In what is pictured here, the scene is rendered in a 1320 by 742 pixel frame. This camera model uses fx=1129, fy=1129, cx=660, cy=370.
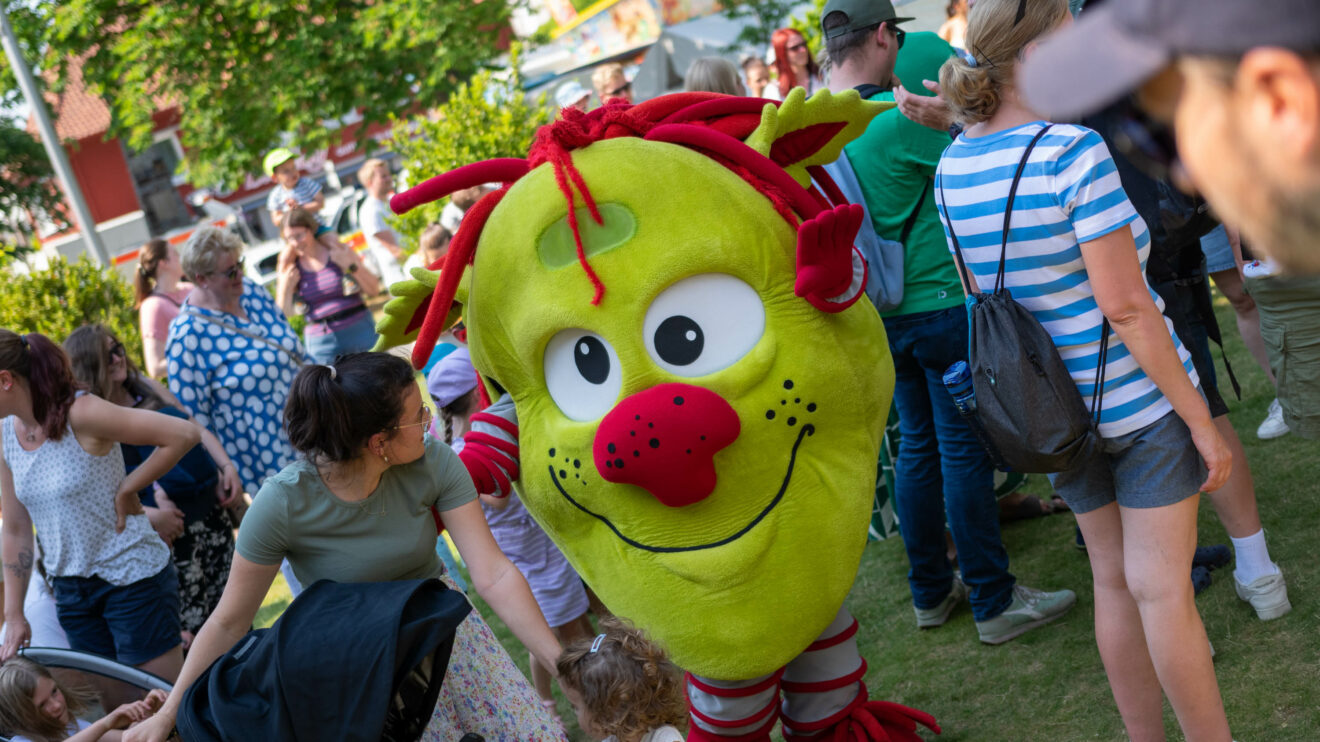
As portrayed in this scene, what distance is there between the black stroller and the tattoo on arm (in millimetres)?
1956

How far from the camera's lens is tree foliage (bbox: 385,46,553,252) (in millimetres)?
9375

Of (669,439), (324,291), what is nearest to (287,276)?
(324,291)

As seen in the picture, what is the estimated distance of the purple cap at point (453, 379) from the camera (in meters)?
3.80

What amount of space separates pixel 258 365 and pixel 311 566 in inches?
99.4

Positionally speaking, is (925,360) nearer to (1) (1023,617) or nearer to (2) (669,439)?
(1) (1023,617)

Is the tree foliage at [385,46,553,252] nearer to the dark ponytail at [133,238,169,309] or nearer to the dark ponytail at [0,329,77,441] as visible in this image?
the dark ponytail at [133,238,169,309]

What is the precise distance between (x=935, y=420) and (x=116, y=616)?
112 inches

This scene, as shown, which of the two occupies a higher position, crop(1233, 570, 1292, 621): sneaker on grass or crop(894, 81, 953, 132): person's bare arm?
crop(894, 81, 953, 132): person's bare arm

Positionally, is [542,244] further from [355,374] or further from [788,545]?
[788,545]

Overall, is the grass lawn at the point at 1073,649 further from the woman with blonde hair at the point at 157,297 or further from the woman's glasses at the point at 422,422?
the woman with blonde hair at the point at 157,297

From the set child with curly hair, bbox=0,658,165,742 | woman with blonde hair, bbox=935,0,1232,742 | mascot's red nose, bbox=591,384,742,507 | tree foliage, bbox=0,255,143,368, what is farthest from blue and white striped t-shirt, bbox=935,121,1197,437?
tree foliage, bbox=0,255,143,368

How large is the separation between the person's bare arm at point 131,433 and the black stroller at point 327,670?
64.2 inches

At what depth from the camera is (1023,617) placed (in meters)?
3.52

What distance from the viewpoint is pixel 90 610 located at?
3898 mm
